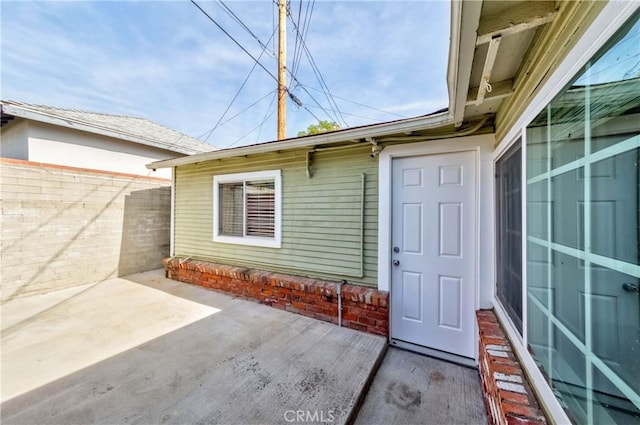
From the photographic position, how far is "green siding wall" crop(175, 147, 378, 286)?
3.31m

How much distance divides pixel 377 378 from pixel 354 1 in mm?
6735

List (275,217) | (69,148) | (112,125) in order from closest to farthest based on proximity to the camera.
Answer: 1. (275,217)
2. (69,148)
3. (112,125)

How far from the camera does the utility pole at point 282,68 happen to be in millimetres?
6051

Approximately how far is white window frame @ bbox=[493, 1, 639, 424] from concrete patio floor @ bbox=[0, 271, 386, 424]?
4.10 feet

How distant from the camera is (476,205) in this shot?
105 inches

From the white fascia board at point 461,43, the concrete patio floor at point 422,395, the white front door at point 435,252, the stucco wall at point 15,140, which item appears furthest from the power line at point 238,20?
the concrete patio floor at point 422,395

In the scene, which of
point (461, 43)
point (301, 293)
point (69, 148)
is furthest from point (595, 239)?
point (69, 148)

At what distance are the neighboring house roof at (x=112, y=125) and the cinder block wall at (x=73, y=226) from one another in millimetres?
1549

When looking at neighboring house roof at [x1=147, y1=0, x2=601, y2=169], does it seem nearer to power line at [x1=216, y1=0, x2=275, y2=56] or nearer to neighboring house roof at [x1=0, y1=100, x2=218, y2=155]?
power line at [x1=216, y1=0, x2=275, y2=56]

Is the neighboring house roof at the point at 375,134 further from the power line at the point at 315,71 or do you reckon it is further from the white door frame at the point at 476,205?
the power line at the point at 315,71

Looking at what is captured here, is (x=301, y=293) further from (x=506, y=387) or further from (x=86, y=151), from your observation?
(x=86, y=151)

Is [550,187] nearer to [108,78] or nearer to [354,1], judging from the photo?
[354,1]
